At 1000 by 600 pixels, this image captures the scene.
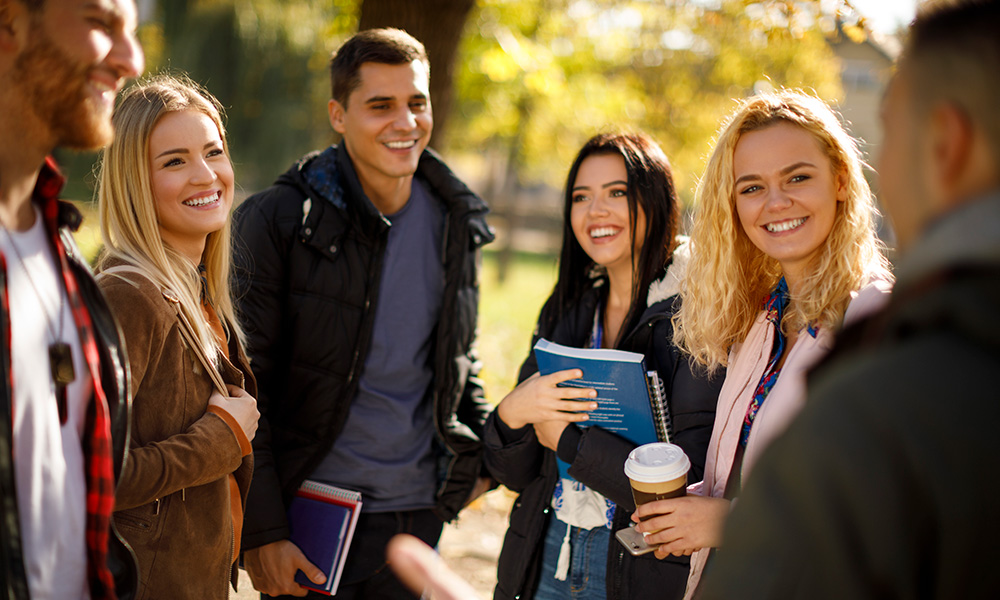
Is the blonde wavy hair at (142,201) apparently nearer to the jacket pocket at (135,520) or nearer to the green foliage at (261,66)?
the jacket pocket at (135,520)

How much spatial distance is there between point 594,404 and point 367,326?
3.64ft

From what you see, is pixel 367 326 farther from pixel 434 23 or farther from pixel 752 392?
pixel 434 23

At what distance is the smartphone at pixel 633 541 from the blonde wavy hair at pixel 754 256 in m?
0.60

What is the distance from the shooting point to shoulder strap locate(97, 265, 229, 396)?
2031 mm

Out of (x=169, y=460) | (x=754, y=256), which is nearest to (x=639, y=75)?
(x=754, y=256)

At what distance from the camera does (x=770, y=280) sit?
97.9 inches

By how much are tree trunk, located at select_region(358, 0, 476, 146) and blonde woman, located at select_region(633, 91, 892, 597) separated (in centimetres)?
307

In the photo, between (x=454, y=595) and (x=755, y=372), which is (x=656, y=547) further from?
(x=454, y=595)

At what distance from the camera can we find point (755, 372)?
2.25 metres

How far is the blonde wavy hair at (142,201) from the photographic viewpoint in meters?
2.15

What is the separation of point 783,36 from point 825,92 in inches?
545

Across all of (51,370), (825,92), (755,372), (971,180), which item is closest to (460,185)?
(755,372)

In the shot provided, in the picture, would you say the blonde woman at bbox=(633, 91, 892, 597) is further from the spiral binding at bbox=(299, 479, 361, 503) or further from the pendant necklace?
the pendant necklace

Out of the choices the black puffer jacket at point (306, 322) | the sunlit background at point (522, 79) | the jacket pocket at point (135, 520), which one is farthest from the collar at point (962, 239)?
the sunlit background at point (522, 79)
